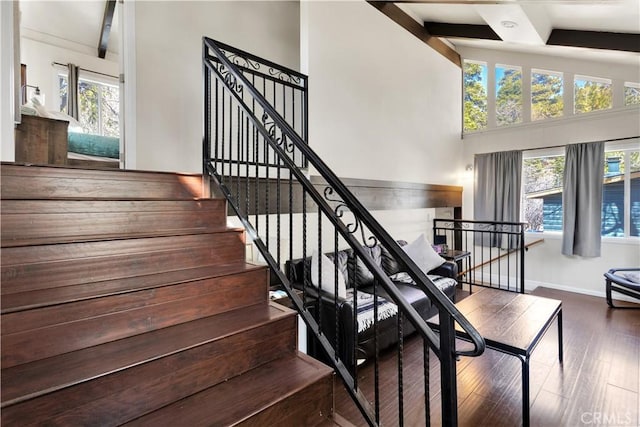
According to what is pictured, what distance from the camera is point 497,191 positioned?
19.1 ft

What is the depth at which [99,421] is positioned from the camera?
1.01 metres

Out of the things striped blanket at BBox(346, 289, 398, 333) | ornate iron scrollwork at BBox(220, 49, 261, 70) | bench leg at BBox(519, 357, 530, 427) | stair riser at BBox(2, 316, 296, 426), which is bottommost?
bench leg at BBox(519, 357, 530, 427)

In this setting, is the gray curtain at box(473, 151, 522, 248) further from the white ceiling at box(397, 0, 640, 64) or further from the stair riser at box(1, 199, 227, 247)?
the stair riser at box(1, 199, 227, 247)

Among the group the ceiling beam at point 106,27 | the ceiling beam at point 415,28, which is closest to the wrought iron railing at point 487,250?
the ceiling beam at point 415,28

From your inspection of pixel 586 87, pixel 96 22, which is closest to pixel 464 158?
pixel 586 87

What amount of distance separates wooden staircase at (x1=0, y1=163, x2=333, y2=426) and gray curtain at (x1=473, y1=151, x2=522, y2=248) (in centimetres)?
532

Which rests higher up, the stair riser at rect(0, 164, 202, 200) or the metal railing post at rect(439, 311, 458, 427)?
the stair riser at rect(0, 164, 202, 200)

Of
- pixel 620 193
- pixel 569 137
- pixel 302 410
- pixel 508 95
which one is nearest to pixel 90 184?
pixel 302 410

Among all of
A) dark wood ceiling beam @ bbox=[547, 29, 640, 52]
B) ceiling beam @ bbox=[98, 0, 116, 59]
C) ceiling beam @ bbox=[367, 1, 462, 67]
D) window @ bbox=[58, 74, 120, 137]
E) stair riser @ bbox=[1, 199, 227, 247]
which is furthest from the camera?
window @ bbox=[58, 74, 120, 137]

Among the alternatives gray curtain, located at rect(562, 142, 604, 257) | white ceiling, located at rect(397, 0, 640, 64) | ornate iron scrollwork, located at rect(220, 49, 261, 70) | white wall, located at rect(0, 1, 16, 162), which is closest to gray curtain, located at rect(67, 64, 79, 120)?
ornate iron scrollwork, located at rect(220, 49, 261, 70)

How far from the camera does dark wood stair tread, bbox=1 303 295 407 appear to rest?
968mm

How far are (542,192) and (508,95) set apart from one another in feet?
6.17

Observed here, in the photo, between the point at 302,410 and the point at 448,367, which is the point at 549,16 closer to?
the point at 448,367

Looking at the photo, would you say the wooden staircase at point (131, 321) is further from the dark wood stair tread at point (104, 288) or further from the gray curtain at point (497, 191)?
the gray curtain at point (497, 191)
